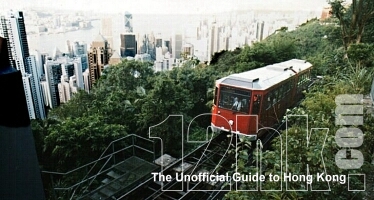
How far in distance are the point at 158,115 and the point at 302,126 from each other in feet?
3.93

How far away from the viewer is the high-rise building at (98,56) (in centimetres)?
185

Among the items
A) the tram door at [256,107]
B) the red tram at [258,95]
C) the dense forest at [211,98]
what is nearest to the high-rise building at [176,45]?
the dense forest at [211,98]

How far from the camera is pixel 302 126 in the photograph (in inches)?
53.6

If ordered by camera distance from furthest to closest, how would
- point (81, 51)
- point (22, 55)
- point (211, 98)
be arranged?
point (211, 98)
point (81, 51)
point (22, 55)

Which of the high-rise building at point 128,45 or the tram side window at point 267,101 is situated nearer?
the high-rise building at point 128,45

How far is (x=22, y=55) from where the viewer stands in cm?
143

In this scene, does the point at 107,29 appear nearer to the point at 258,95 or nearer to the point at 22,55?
the point at 22,55

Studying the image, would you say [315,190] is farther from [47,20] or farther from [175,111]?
[47,20]

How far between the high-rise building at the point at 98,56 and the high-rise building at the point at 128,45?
0.32ft

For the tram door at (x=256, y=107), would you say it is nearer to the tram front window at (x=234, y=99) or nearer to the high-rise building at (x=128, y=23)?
the tram front window at (x=234, y=99)

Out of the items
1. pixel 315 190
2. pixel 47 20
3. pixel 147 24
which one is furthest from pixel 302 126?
pixel 47 20

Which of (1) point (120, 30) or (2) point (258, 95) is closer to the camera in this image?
(1) point (120, 30)

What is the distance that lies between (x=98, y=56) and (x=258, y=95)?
46.1 inches

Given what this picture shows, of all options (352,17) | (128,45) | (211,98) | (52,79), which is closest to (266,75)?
(211,98)
